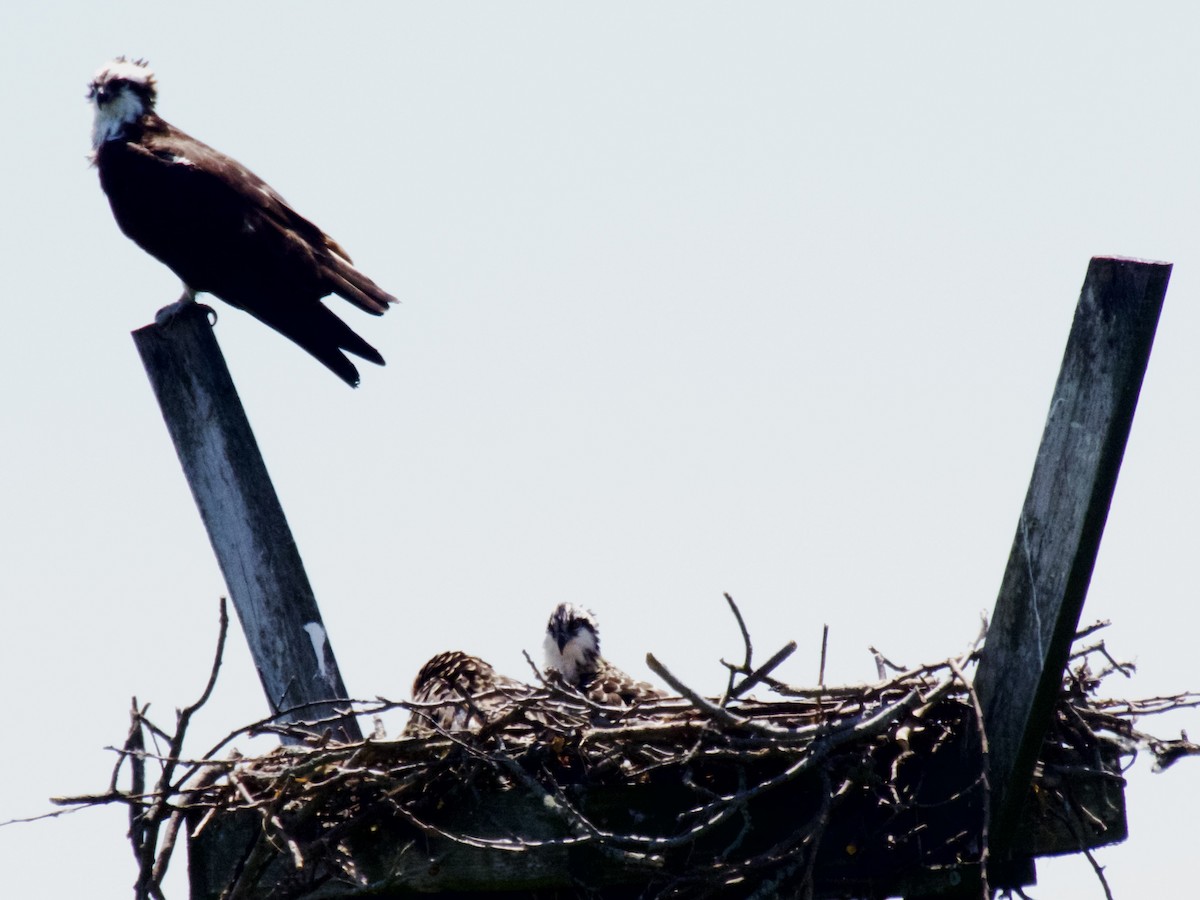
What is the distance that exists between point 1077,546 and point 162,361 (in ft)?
8.01

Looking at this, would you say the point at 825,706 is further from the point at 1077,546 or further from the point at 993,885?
the point at 1077,546

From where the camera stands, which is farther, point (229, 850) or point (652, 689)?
point (652, 689)

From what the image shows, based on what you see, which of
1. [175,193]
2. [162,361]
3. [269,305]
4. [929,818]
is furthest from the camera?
[175,193]

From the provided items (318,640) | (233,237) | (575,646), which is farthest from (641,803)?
(575,646)

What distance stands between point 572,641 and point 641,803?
3.52 meters

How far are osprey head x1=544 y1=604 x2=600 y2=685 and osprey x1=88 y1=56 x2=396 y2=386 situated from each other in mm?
2147

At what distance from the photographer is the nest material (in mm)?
3193

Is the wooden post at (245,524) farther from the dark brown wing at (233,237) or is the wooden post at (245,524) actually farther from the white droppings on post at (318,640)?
the dark brown wing at (233,237)

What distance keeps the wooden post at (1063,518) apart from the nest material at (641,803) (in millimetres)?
79

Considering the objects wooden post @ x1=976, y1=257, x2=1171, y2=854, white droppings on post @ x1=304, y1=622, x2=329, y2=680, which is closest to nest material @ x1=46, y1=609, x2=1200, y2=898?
wooden post @ x1=976, y1=257, x2=1171, y2=854

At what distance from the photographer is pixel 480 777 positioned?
3338 mm

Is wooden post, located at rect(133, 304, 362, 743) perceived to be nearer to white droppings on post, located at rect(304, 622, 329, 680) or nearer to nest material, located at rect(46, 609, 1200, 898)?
white droppings on post, located at rect(304, 622, 329, 680)

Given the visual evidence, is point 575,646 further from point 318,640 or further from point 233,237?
point 318,640

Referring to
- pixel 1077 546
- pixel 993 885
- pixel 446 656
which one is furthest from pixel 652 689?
pixel 1077 546
